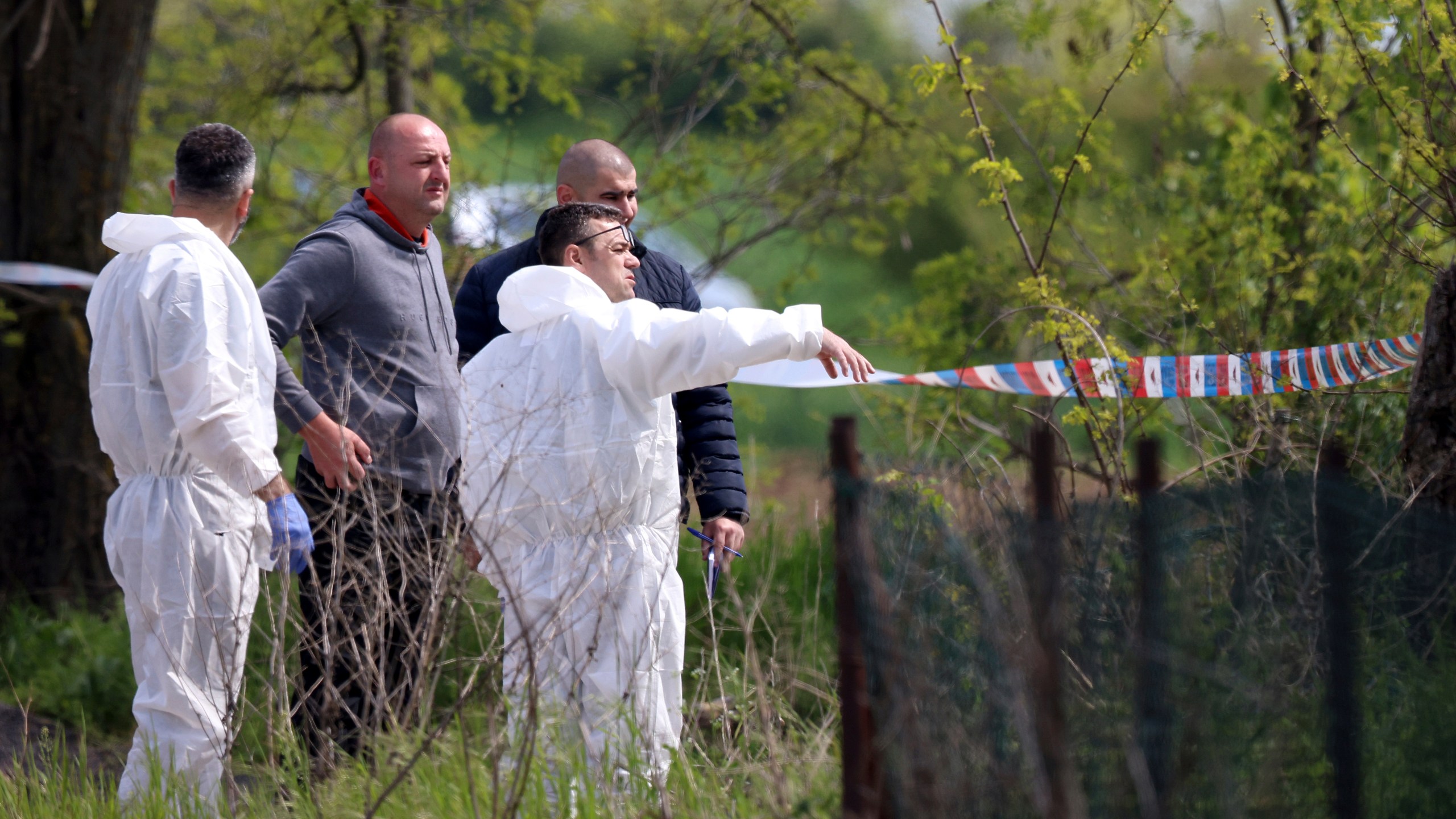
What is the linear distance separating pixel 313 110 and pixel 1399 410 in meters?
7.53

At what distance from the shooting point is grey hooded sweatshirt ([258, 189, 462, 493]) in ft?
12.8

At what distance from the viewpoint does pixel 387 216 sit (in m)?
4.20

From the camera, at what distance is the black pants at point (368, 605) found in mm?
2988

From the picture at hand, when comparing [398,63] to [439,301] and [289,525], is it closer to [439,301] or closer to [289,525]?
[439,301]

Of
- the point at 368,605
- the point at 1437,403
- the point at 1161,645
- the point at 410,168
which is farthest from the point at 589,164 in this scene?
the point at 1161,645

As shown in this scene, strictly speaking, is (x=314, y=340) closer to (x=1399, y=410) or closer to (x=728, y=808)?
(x=728, y=808)

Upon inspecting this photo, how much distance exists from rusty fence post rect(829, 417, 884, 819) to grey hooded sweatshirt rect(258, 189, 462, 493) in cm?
190

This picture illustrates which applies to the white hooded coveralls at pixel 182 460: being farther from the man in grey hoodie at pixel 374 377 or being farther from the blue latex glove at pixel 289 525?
the man in grey hoodie at pixel 374 377

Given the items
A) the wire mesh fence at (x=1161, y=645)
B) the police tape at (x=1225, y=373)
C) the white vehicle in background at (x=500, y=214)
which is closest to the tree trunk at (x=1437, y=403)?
the police tape at (x=1225, y=373)

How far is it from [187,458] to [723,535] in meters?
1.33

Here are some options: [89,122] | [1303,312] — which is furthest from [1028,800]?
[89,122]

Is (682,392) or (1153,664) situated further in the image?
(682,392)

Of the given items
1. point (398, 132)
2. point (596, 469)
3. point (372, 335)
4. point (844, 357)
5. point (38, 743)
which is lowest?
point (38, 743)

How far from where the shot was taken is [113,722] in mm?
6086
